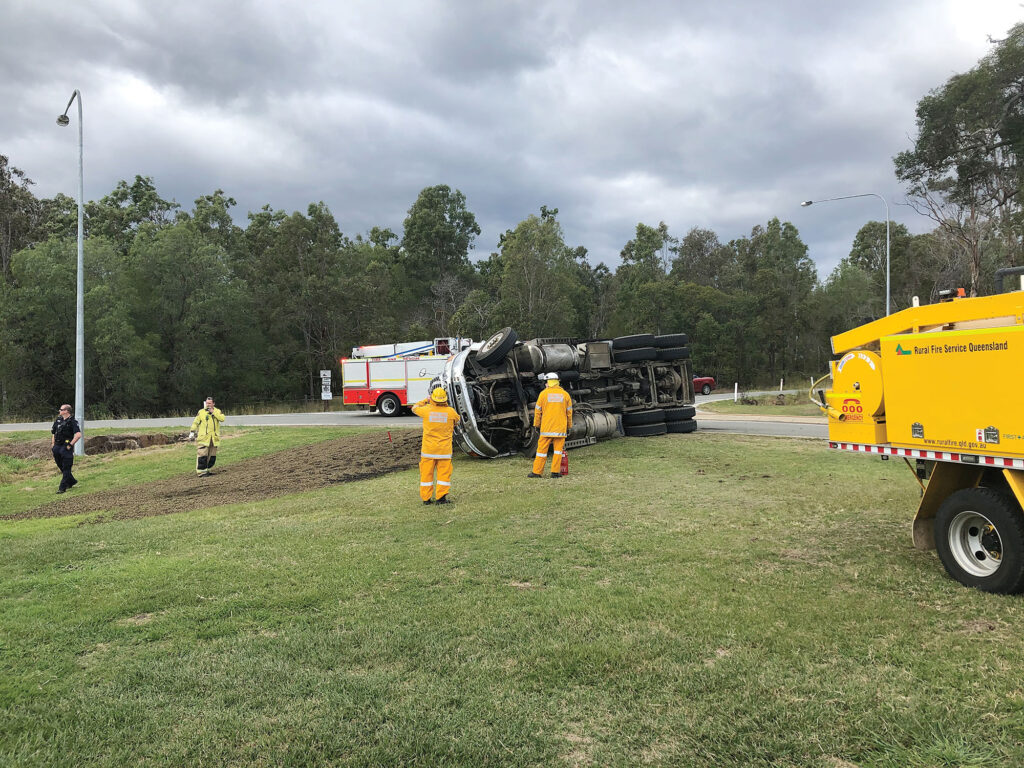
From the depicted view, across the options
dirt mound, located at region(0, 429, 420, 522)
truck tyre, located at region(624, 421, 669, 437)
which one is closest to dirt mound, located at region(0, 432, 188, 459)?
dirt mound, located at region(0, 429, 420, 522)

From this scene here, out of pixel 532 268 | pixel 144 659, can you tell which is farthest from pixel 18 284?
pixel 144 659

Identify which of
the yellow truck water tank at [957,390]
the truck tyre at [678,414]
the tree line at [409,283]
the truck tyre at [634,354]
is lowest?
the truck tyre at [678,414]

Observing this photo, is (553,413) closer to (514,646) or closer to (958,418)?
(958,418)

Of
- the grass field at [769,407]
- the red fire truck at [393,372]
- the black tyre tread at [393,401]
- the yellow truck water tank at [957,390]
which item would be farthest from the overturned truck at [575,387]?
the black tyre tread at [393,401]

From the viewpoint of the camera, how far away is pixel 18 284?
4175cm

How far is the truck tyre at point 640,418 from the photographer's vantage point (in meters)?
15.4

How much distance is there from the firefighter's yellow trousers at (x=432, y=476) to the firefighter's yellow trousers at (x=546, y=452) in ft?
7.05

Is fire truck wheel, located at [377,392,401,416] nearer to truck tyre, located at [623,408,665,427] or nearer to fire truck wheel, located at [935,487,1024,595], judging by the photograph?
truck tyre, located at [623,408,665,427]

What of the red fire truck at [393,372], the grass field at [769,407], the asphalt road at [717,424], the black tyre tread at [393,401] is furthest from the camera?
the black tyre tread at [393,401]

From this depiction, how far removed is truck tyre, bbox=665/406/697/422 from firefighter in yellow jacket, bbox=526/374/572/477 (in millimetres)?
6046

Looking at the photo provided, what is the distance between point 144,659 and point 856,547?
5.91 m

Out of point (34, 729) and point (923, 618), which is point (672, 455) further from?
point (34, 729)

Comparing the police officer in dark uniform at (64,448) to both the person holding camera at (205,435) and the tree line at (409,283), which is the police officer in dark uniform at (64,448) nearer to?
the person holding camera at (205,435)

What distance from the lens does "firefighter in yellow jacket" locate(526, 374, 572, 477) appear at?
1054 centimetres
